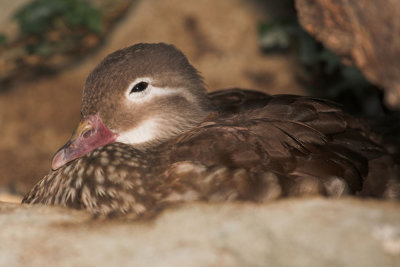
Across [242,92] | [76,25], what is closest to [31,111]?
[76,25]

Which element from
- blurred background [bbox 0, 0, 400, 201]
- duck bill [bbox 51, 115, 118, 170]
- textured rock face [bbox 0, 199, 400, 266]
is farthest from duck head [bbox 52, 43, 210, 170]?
blurred background [bbox 0, 0, 400, 201]

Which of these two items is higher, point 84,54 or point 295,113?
point 84,54

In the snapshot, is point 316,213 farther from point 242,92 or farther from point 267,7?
point 267,7

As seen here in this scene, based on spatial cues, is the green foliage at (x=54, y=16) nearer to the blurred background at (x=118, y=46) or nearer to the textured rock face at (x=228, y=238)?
the blurred background at (x=118, y=46)

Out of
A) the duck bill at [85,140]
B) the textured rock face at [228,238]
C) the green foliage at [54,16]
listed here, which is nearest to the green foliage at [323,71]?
the green foliage at [54,16]

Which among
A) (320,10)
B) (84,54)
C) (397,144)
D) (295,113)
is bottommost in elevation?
(397,144)

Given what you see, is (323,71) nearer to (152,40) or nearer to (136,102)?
(152,40)

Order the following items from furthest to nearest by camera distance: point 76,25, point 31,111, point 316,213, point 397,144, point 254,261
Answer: point 31,111 < point 76,25 < point 397,144 < point 316,213 < point 254,261

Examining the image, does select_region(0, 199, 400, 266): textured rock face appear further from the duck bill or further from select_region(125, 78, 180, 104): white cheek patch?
select_region(125, 78, 180, 104): white cheek patch
